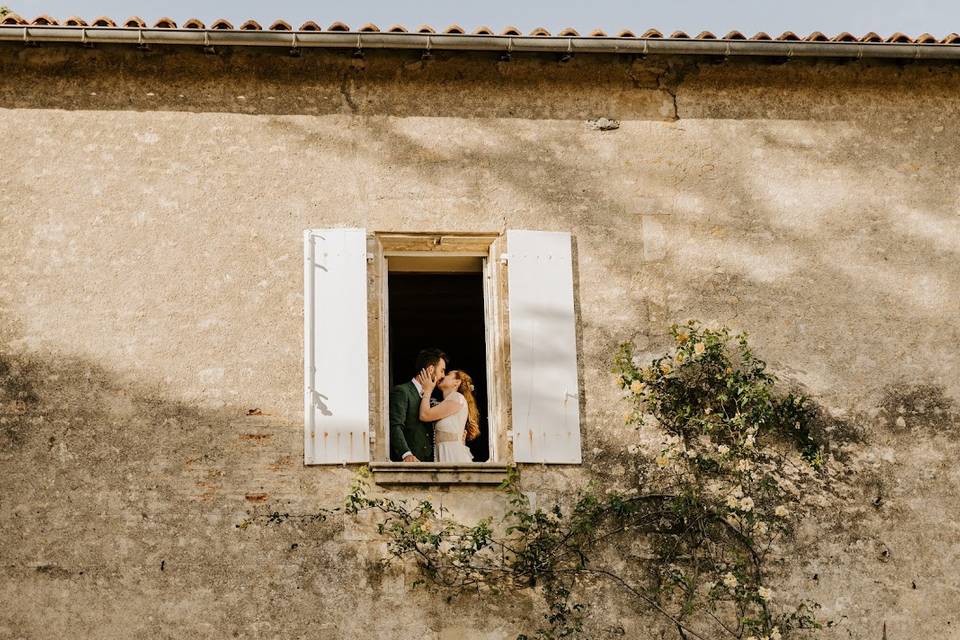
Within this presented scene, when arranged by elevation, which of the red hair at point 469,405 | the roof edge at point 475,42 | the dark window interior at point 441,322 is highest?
the roof edge at point 475,42

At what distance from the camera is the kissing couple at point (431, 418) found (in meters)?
8.09

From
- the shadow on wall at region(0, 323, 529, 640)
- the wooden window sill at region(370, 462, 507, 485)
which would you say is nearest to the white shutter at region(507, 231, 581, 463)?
the wooden window sill at region(370, 462, 507, 485)

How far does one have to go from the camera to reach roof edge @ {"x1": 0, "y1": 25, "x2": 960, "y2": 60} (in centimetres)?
807

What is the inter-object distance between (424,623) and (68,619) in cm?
204

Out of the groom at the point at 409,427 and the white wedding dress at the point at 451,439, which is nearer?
the groom at the point at 409,427

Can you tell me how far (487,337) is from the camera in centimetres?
816

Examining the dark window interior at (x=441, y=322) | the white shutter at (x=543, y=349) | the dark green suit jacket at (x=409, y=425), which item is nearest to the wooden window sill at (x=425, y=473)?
the white shutter at (x=543, y=349)

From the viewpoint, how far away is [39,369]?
7.66 metres

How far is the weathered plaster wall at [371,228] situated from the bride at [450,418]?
669 millimetres

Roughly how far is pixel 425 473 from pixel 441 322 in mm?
5504

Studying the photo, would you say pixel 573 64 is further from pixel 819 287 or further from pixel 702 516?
pixel 702 516

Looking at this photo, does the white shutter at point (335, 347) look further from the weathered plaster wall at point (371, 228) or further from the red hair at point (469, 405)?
the red hair at point (469, 405)

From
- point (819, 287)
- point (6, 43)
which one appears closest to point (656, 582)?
point (819, 287)

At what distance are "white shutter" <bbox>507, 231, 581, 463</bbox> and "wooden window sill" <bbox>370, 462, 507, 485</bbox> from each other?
321mm
